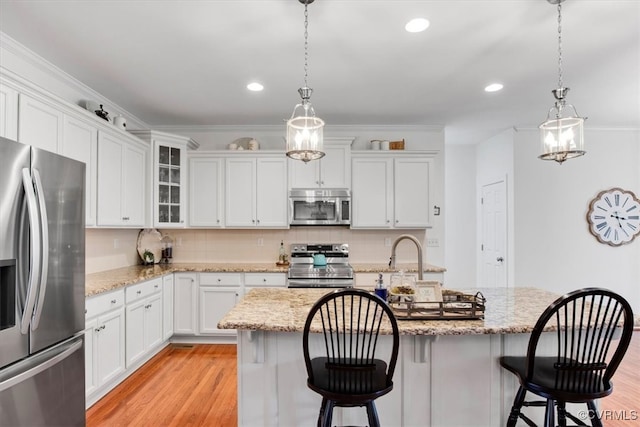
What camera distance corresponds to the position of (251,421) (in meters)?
1.92

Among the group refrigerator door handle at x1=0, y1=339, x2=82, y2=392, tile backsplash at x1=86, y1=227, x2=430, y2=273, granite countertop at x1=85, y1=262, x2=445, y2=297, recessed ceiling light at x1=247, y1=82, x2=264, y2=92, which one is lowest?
refrigerator door handle at x1=0, y1=339, x2=82, y2=392

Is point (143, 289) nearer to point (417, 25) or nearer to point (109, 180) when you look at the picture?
point (109, 180)

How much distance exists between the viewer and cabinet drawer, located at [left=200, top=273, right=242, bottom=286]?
4.01 m

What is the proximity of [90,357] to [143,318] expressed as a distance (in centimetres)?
80

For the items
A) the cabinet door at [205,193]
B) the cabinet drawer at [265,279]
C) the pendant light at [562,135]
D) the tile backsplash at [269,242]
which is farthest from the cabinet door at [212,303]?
the pendant light at [562,135]

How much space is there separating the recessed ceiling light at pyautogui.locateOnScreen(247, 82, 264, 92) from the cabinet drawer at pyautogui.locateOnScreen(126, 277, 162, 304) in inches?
82.2

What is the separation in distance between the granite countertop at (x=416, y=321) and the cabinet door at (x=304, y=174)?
204cm

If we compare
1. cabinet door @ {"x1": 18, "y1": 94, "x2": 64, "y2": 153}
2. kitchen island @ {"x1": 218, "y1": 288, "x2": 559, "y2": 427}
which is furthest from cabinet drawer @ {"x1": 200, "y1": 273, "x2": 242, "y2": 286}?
kitchen island @ {"x1": 218, "y1": 288, "x2": 559, "y2": 427}

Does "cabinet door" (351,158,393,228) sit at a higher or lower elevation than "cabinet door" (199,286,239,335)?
higher

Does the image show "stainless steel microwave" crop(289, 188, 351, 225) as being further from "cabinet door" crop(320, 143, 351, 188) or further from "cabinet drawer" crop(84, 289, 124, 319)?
"cabinet drawer" crop(84, 289, 124, 319)

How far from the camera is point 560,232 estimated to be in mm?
4867

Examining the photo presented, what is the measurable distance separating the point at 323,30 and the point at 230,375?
293cm

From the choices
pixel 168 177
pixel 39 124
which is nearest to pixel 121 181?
pixel 168 177

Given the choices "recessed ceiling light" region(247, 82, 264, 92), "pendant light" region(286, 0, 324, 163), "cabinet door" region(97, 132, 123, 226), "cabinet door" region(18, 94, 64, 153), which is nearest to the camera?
"pendant light" region(286, 0, 324, 163)
